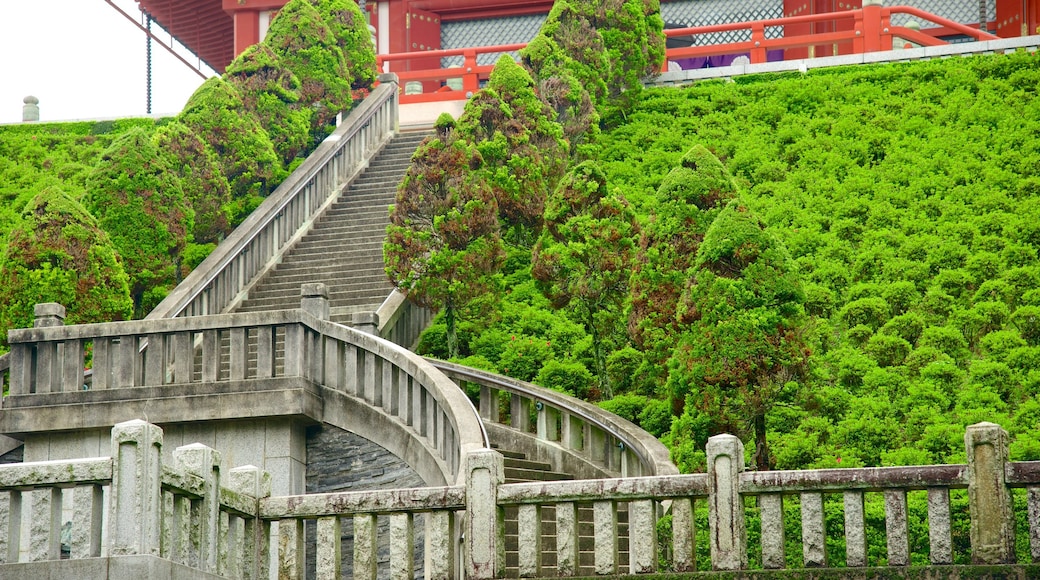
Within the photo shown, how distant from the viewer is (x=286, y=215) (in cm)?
2242

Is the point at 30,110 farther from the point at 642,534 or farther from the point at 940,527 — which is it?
the point at 940,527

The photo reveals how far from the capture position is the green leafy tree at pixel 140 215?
20531 mm

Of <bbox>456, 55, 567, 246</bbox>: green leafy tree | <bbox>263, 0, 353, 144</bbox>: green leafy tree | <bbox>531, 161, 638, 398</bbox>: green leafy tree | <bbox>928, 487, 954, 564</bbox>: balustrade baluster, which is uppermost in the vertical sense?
<bbox>263, 0, 353, 144</bbox>: green leafy tree

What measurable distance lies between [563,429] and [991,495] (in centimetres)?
596

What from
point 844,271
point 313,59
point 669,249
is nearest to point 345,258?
point 313,59

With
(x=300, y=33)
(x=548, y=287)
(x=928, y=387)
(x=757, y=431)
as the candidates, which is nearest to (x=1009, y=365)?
(x=928, y=387)

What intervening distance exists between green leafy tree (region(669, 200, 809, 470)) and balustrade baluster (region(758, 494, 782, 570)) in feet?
12.0

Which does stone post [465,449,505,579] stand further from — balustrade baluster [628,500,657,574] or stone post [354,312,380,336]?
stone post [354,312,380,336]

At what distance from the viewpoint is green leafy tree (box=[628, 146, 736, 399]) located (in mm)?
15672

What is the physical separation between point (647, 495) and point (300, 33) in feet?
59.0

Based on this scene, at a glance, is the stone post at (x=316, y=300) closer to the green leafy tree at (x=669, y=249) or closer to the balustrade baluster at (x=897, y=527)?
the green leafy tree at (x=669, y=249)

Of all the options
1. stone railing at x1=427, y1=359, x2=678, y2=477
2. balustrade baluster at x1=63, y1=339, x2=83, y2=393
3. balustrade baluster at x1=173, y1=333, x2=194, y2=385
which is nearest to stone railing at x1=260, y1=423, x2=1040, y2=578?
stone railing at x1=427, y1=359, x2=678, y2=477

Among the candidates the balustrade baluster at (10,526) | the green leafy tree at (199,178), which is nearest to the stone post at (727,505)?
the balustrade baluster at (10,526)

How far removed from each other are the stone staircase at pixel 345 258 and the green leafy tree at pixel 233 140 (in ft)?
3.93
